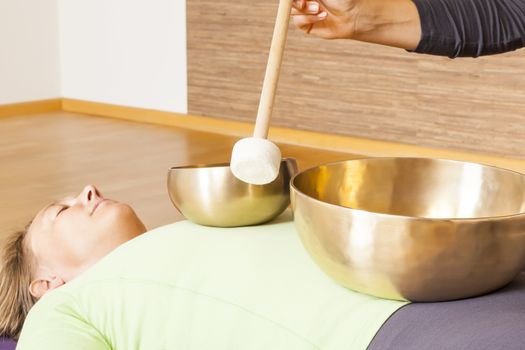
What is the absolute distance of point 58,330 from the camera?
1.38 m

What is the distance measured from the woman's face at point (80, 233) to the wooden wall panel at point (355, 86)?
6.91 feet

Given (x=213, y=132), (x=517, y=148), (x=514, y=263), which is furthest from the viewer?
(x=213, y=132)

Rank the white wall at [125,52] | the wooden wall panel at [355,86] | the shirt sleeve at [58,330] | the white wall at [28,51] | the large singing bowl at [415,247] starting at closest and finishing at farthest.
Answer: the large singing bowl at [415,247], the shirt sleeve at [58,330], the wooden wall panel at [355,86], the white wall at [125,52], the white wall at [28,51]

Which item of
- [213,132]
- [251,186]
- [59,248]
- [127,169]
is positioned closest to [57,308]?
[59,248]

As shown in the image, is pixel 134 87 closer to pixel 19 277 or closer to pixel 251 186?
pixel 19 277

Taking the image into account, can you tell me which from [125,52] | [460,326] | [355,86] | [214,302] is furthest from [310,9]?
[125,52]

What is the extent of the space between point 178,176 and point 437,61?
7.58ft

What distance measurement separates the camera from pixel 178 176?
4.72 feet

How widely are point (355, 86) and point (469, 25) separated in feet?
8.04

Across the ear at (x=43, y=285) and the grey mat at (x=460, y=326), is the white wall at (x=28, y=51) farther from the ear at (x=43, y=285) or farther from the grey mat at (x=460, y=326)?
the grey mat at (x=460, y=326)

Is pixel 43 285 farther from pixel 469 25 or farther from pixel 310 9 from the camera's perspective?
pixel 469 25

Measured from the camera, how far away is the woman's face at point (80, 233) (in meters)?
1.64


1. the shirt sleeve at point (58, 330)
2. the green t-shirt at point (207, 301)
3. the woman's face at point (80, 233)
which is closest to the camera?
the green t-shirt at point (207, 301)

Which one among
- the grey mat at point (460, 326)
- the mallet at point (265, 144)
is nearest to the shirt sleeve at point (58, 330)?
the mallet at point (265, 144)
